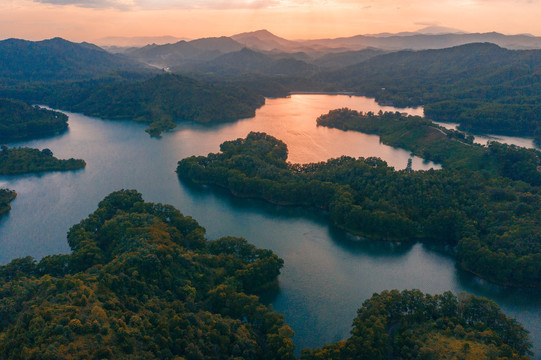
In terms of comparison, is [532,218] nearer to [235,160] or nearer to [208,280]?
[208,280]

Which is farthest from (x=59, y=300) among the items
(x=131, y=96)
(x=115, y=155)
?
(x=131, y=96)

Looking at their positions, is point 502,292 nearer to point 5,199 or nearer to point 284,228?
point 284,228

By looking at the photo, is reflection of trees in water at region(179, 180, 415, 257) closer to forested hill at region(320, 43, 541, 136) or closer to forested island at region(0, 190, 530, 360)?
forested island at region(0, 190, 530, 360)

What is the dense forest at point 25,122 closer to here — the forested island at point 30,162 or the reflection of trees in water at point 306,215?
the forested island at point 30,162

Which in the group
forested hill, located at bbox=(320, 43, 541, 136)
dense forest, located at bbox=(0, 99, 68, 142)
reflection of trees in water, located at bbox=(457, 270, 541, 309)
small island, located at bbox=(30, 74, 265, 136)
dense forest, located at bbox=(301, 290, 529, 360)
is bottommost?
reflection of trees in water, located at bbox=(457, 270, 541, 309)

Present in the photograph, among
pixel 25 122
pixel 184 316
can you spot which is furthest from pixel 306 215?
pixel 25 122

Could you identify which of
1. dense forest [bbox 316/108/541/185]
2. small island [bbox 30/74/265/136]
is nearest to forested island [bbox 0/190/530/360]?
dense forest [bbox 316/108/541/185]

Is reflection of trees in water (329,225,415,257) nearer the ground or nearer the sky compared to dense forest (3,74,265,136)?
nearer the ground
